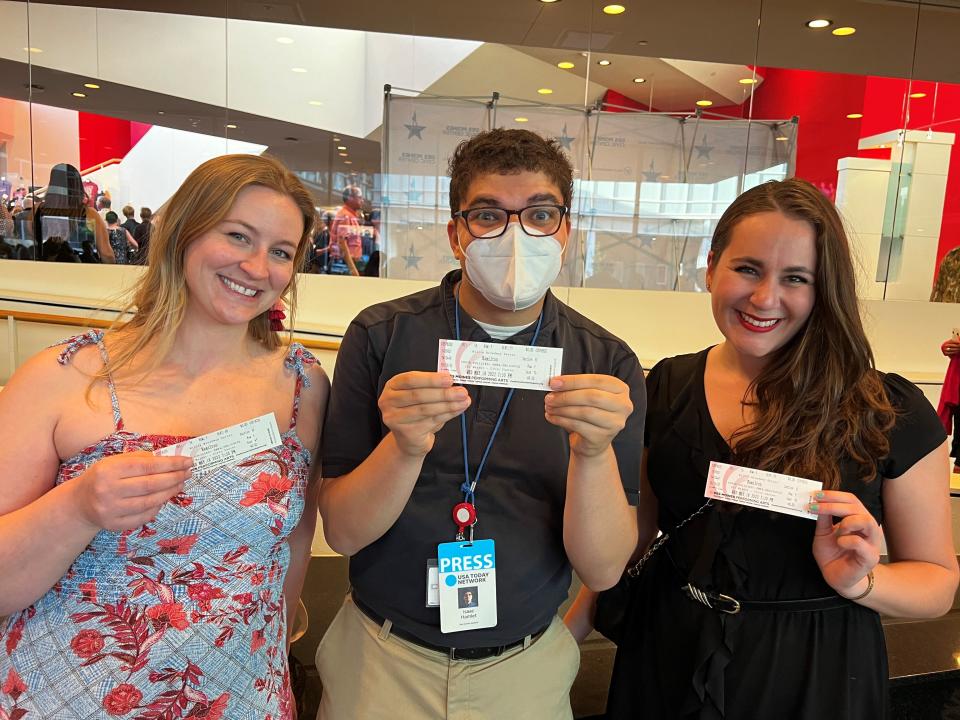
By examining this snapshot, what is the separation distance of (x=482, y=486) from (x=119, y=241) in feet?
19.6

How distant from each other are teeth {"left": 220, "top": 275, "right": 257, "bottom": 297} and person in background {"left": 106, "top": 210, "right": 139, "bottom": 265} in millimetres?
5371

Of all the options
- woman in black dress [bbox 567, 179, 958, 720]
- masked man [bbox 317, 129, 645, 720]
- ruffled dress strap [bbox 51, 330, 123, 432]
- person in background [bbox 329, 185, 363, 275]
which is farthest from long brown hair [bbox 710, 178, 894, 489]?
person in background [bbox 329, 185, 363, 275]

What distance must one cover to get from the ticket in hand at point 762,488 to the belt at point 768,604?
0.23m

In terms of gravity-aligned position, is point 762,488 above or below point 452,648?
above

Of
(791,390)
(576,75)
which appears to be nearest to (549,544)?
(791,390)

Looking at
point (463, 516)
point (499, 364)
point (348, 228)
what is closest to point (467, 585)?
point (463, 516)

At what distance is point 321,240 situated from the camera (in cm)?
564

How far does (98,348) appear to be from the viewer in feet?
4.10

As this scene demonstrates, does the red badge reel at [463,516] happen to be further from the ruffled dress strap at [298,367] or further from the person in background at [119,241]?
the person in background at [119,241]

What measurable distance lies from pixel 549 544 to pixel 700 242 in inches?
203

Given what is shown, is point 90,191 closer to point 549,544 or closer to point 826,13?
point 549,544

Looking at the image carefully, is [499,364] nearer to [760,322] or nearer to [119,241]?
[760,322]

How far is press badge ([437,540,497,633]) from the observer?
3.76 ft

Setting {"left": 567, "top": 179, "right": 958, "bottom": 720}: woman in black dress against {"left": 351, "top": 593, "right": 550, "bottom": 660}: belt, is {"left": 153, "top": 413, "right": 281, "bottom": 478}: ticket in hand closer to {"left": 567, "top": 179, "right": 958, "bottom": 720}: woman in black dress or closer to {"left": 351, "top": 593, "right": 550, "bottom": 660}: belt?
{"left": 351, "top": 593, "right": 550, "bottom": 660}: belt
